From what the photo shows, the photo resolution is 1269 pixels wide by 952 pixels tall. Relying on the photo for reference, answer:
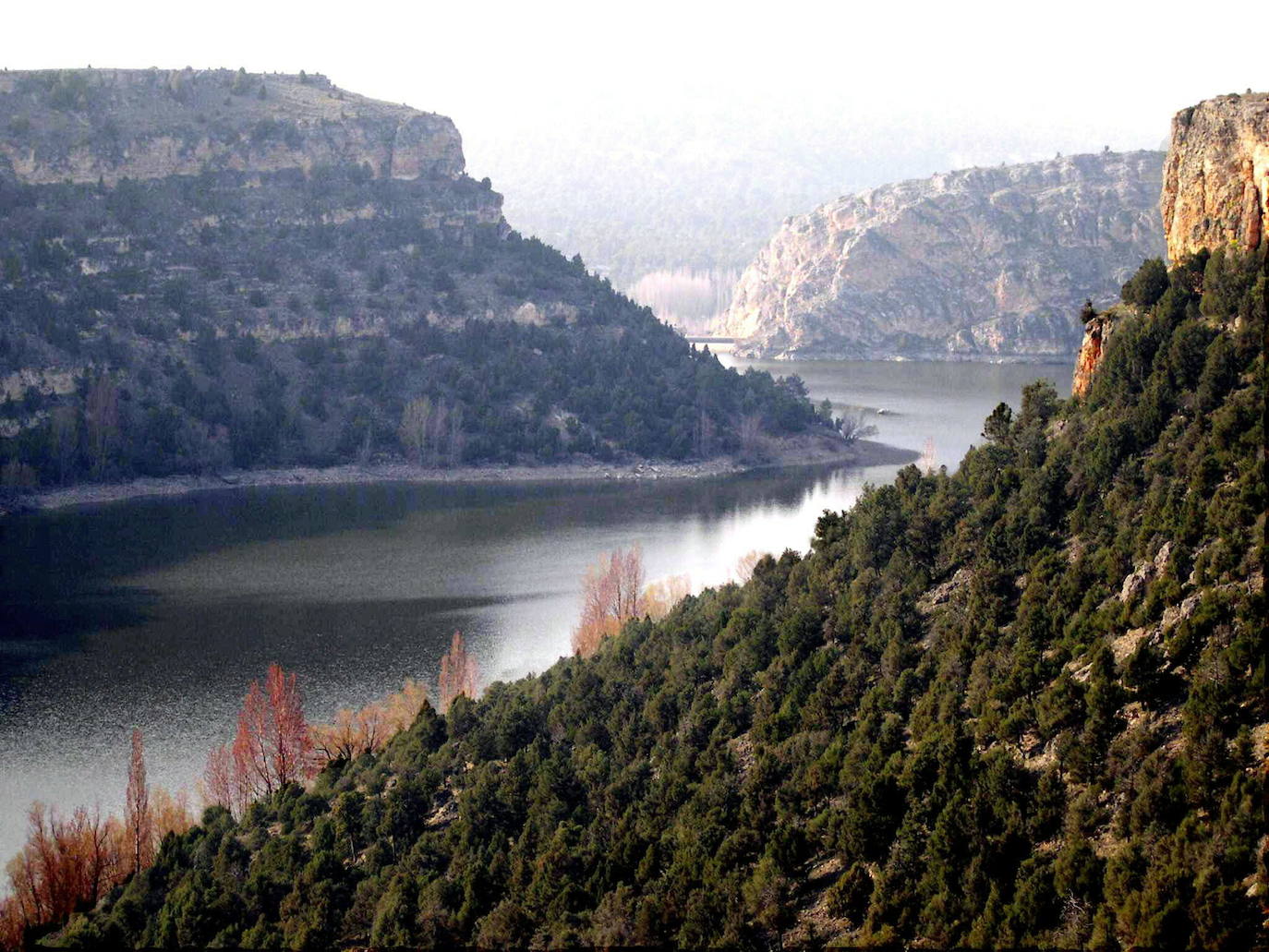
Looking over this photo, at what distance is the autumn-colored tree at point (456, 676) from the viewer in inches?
1960

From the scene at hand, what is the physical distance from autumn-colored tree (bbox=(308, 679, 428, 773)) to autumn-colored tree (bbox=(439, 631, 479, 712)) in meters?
0.84

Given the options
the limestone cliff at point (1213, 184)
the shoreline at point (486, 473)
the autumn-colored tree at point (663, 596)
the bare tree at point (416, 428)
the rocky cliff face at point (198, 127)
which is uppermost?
the rocky cliff face at point (198, 127)

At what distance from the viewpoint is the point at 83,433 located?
100m

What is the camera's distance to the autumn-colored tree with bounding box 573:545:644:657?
177 feet

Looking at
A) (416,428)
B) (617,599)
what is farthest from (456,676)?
(416,428)

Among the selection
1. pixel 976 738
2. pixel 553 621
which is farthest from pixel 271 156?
pixel 976 738

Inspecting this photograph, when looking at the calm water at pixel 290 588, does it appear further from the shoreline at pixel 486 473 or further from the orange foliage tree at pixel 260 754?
the shoreline at pixel 486 473

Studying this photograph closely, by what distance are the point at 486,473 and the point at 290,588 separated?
39870 millimetres

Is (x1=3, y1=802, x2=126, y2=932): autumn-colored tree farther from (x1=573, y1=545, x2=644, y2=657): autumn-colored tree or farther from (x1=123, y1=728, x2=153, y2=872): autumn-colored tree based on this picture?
(x1=573, y1=545, x2=644, y2=657): autumn-colored tree

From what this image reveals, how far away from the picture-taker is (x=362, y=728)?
45.3 metres

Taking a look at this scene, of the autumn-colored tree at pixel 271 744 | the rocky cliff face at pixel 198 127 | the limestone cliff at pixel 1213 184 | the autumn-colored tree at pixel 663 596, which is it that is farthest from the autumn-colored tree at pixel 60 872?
the rocky cliff face at pixel 198 127

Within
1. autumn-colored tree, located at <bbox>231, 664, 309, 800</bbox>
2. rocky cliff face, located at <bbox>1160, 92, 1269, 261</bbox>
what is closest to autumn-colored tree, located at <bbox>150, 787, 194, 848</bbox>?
autumn-colored tree, located at <bbox>231, 664, 309, 800</bbox>

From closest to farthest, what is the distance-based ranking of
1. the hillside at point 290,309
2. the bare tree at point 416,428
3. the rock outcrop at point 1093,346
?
the rock outcrop at point 1093,346
the hillside at point 290,309
the bare tree at point 416,428

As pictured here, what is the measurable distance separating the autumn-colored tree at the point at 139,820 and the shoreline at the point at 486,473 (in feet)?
189
